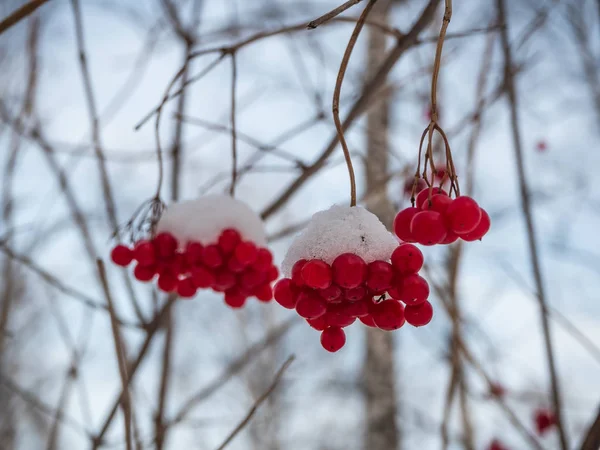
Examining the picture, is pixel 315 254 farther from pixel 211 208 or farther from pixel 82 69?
pixel 82 69

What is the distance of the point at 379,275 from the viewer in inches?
28.8

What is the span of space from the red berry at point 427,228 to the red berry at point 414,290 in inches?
2.3

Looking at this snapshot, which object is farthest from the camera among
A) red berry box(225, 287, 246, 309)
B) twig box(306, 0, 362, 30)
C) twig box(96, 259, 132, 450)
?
red berry box(225, 287, 246, 309)

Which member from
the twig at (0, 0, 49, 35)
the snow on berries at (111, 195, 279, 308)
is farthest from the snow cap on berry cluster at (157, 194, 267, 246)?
the twig at (0, 0, 49, 35)

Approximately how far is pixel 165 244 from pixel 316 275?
59cm

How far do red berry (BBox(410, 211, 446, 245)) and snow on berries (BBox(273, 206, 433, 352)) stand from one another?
0.15 ft

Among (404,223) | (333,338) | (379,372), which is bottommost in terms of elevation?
(333,338)

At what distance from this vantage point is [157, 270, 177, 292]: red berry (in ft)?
3.96

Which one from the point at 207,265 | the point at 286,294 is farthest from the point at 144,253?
the point at 286,294

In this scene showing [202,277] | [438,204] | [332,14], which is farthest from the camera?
[202,277]

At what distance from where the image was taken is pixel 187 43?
5.84 ft

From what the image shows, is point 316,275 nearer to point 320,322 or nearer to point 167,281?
point 320,322

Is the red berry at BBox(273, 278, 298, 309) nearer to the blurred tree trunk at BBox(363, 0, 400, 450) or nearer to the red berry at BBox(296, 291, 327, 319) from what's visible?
the red berry at BBox(296, 291, 327, 319)

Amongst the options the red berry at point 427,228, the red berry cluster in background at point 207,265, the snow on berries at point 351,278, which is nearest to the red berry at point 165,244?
the red berry cluster in background at point 207,265
